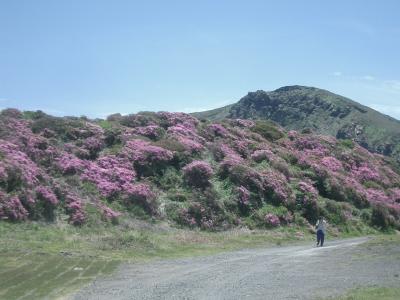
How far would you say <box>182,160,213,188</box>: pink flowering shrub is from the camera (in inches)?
1598

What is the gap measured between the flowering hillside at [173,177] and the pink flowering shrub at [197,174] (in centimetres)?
8

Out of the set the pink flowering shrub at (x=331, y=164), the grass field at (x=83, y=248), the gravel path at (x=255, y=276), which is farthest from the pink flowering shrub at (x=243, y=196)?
the pink flowering shrub at (x=331, y=164)

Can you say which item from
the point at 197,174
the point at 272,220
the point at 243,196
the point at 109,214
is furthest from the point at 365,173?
the point at 109,214

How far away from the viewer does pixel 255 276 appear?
19625mm

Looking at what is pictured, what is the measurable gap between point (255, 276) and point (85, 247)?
32.8 feet

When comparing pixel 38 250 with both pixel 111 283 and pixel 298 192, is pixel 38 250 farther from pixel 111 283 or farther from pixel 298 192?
pixel 298 192

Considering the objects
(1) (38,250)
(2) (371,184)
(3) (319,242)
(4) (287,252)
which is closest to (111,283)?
(1) (38,250)

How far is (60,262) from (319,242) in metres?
15.7

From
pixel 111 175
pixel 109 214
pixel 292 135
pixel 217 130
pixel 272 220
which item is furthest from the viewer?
pixel 292 135

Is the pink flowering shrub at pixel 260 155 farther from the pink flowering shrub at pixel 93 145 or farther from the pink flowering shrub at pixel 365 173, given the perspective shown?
Answer: the pink flowering shrub at pixel 93 145

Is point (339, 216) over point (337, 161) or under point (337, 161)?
under

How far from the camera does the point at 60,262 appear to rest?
2198 centimetres

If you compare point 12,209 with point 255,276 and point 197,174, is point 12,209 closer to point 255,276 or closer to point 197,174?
point 197,174

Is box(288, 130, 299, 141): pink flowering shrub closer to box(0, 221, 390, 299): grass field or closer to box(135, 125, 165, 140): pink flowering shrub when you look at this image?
box(135, 125, 165, 140): pink flowering shrub
